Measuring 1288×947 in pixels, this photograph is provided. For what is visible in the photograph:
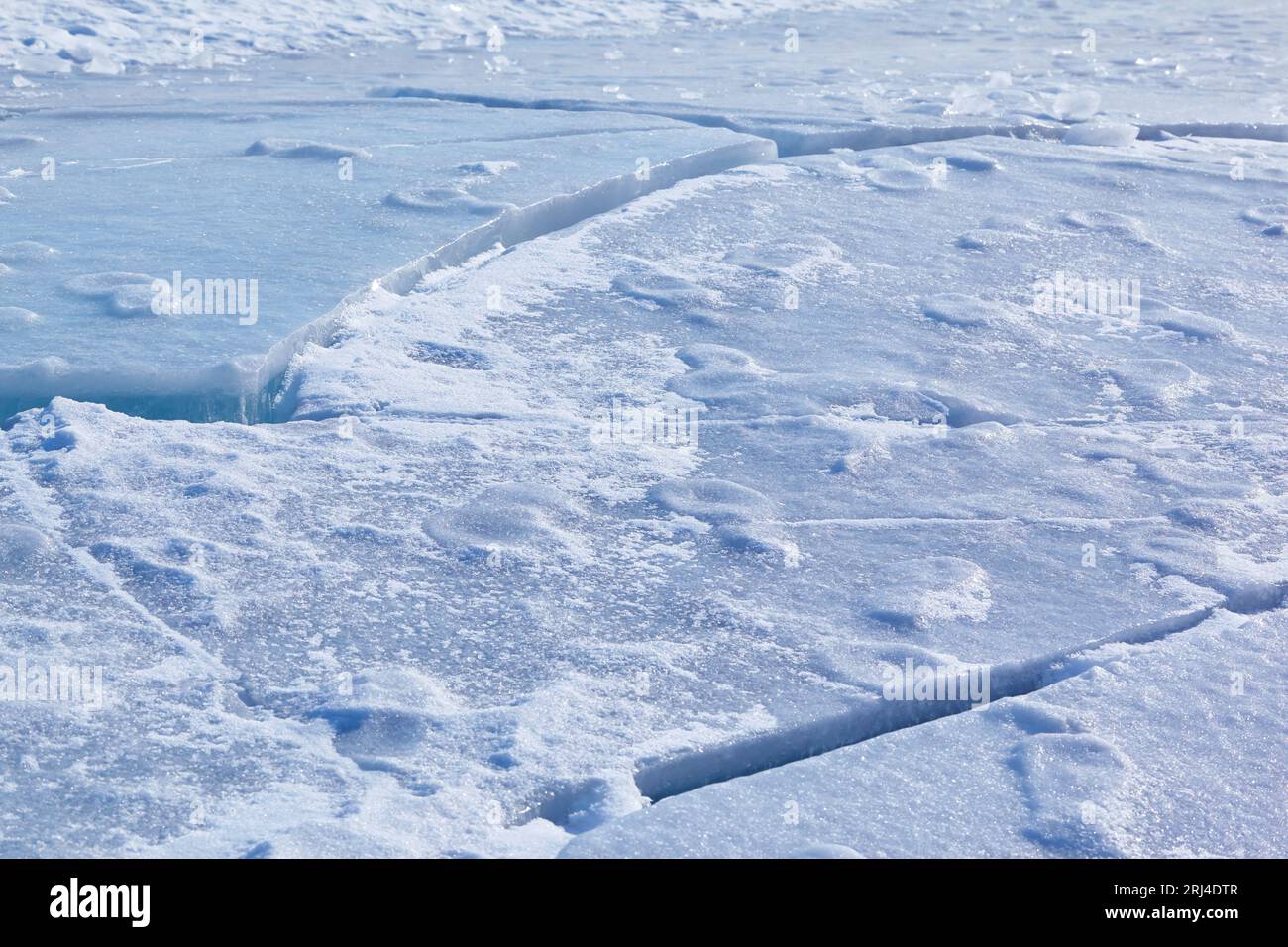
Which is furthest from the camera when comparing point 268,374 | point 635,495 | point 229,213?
point 229,213

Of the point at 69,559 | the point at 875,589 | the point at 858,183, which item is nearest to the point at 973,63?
the point at 858,183

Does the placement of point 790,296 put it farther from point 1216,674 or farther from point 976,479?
point 1216,674

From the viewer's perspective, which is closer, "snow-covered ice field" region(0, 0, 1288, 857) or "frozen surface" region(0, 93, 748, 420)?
"snow-covered ice field" region(0, 0, 1288, 857)

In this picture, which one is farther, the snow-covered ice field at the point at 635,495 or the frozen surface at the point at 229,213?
the frozen surface at the point at 229,213

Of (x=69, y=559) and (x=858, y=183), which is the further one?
(x=858, y=183)

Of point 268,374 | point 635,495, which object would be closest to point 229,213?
point 268,374

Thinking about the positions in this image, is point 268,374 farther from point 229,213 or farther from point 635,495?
point 229,213

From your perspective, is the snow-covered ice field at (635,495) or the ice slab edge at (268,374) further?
the ice slab edge at (268,374)

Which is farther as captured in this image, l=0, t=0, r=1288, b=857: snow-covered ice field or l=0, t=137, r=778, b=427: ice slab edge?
l=0, t=137, r=778, b=427: ice slab edge
